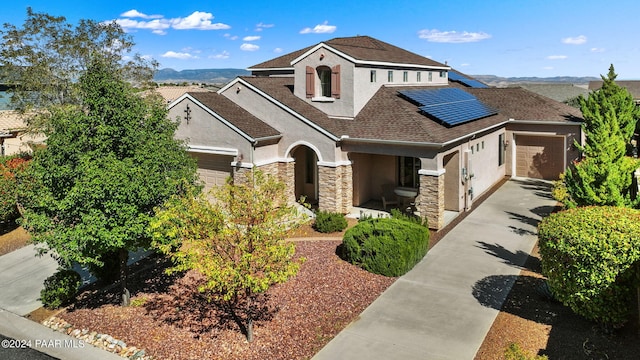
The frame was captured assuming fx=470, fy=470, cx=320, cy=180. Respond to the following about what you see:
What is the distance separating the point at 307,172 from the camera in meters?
22.6

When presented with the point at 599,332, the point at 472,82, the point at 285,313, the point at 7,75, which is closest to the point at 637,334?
the point at 599,332

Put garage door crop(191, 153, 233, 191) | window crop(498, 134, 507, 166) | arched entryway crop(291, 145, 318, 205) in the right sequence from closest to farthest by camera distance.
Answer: garage door crop(191, 153, 233, 191)
arched entryway crop(291, 145, 318, 205)
window crop(498, 134, 507, 166)

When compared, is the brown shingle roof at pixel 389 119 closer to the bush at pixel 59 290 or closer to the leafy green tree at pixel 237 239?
the leafy green tree at pixel 237 239

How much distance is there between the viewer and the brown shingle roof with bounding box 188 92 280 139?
1961 cm

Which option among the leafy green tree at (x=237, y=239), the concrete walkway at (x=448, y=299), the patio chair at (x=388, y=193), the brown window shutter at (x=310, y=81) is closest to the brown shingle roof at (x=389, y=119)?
the brown window shutter at (x=310, y=81)

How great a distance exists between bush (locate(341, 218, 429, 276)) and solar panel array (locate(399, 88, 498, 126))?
6911 mm

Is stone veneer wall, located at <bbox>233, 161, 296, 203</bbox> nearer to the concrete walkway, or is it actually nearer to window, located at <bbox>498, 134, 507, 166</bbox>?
the concrete walkway

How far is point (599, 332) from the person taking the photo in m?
9.85

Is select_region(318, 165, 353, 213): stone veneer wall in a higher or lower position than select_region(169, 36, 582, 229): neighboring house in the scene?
lower

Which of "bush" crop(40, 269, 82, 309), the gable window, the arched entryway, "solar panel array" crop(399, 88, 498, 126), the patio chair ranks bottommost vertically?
"bush" crop(40, 269, 82, 309)

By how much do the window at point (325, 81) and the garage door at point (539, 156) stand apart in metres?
12.2

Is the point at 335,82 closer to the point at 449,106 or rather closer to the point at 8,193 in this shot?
the point at 449,106

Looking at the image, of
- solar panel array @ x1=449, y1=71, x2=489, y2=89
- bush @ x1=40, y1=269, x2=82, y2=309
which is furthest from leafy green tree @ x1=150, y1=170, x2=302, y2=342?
solar panel array @ x1=449, y1=71, x2=489, y2=89

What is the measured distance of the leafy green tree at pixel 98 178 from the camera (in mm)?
10594
